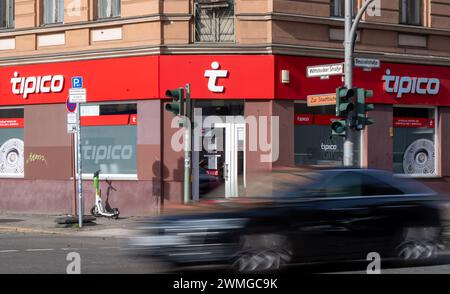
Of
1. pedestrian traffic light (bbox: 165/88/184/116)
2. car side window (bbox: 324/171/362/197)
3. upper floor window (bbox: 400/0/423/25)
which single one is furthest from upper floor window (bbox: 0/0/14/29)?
car side window (bbox: 324/171/362/197)

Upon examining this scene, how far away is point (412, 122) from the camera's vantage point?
2169 cm

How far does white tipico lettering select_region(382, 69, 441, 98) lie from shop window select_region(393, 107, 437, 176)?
24.8 inches

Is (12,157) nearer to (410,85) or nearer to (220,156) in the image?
(220,156)

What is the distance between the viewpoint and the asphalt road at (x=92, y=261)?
30.8 feet

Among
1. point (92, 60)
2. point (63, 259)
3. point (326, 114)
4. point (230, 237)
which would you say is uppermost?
point (92, 60)

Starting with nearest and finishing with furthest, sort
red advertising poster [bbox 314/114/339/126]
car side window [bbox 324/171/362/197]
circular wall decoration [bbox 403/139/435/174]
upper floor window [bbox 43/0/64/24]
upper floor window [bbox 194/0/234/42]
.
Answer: car side window [bbox 324/171/362/197], upper floor window [bbox 194/0/234/42], red advertising poster [bbox 314/114/339/126], upper floor window [bbox 43/0/64/24], circular wall decoration [bbox 403/139/435/174]

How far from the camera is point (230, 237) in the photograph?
8648mm

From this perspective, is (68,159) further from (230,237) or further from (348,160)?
(230,237)

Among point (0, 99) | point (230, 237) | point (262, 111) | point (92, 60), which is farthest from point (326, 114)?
point (230, 237)

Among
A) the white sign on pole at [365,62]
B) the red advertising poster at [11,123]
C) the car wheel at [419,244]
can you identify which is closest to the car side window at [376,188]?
the car wheel at [419,244]

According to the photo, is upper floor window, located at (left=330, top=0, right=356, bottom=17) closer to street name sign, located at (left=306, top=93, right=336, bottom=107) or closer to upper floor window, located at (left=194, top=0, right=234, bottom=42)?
upper floor window, located at (left=194, top=0, right=234, bottom=42)

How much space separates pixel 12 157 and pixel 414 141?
13084 mm

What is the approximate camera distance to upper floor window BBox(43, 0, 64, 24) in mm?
21422
